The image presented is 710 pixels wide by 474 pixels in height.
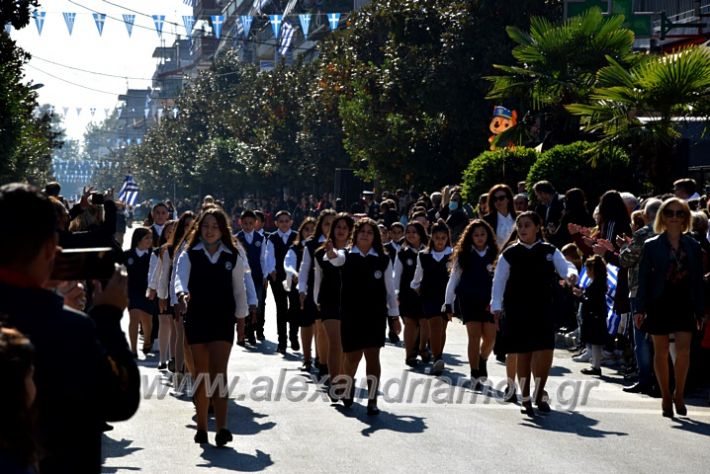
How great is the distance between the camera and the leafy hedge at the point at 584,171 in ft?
70.0

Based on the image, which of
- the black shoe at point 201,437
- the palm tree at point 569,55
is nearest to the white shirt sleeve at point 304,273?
the black shoe at point 201,437

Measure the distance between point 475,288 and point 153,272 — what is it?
367 centimetres

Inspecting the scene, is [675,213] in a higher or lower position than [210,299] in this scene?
higher

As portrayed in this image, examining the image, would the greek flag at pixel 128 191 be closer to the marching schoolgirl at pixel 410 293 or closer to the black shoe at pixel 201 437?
the marching schoolgirl at pixel 410 293

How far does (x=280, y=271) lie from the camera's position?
1723cm

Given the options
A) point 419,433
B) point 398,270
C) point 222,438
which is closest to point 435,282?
point 398,270

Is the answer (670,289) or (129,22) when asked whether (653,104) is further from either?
(129,22)

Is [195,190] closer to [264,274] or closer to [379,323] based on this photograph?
[264,274]

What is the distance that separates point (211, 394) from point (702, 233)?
4.93 metres

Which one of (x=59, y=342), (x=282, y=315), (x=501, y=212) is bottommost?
(x=282, y=315)

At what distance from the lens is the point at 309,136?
5269 cm

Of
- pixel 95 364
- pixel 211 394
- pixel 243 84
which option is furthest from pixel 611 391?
pixel 243 84

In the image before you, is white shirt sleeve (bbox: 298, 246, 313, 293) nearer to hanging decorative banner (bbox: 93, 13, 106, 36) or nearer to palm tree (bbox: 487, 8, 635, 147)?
palm tree (bbox: 487, 8, 635, 147)

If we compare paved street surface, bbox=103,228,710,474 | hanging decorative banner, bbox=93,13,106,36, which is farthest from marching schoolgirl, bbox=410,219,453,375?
hanging decorative banner, bbox=93,13,106,36
